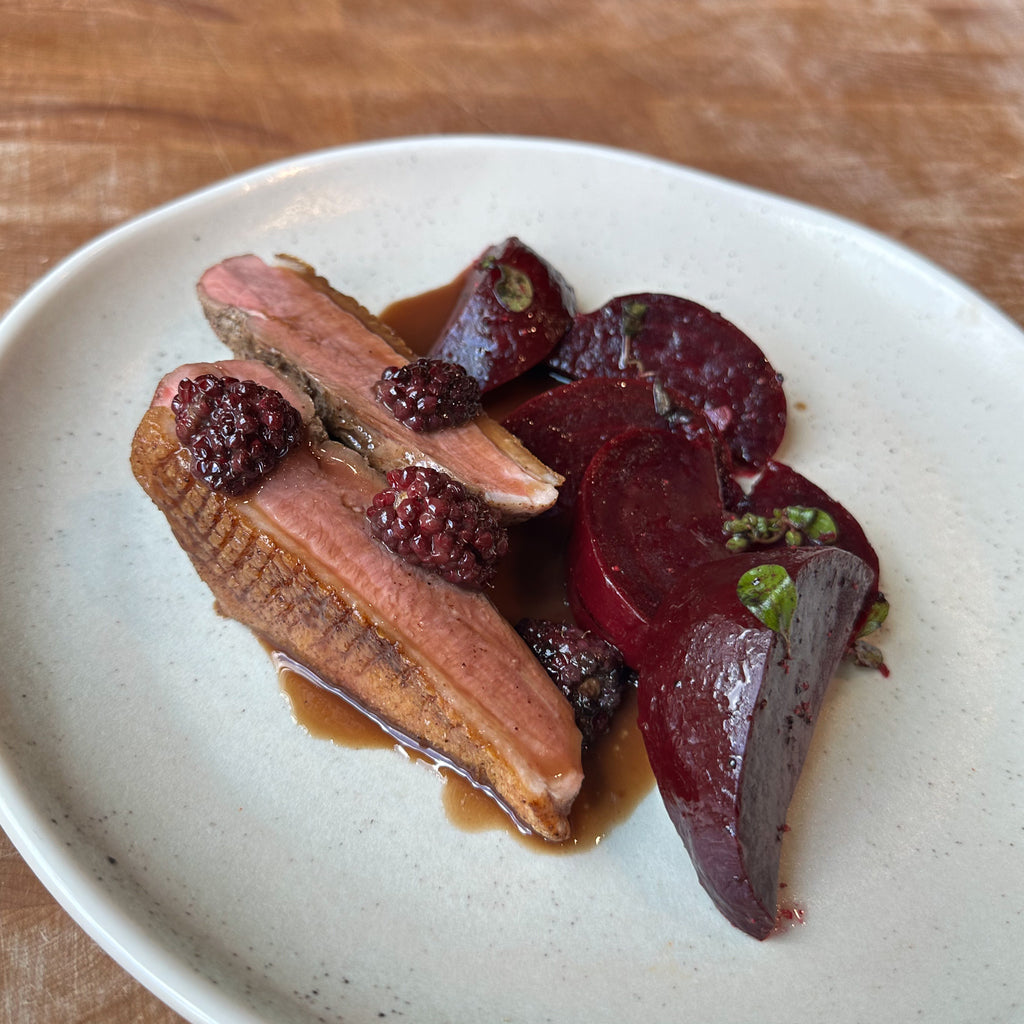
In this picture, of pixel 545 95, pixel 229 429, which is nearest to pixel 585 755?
pixel 229 429

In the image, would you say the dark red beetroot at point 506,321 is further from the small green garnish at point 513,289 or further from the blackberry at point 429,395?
the blackberry at point 429,395

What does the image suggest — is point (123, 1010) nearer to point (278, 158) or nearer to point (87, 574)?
point (87, 574)

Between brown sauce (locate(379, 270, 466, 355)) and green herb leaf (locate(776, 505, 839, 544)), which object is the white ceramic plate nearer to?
brown sauce (locate(379, 270, 466, 355))

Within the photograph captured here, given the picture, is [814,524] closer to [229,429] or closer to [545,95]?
[229,429]

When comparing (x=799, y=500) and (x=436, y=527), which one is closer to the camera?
(x=436, y=527)

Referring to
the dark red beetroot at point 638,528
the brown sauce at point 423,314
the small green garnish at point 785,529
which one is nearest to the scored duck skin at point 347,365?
the dark red beetroot at point 638,528

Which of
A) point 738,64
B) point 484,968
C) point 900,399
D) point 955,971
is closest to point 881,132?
point 738,64
